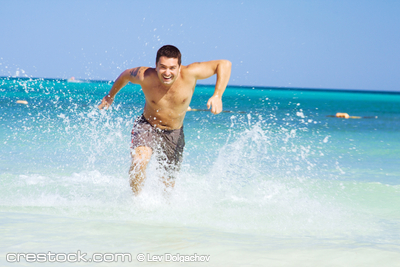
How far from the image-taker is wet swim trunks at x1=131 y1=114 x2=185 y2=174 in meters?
4.46

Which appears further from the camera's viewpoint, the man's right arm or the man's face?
the man's right arm

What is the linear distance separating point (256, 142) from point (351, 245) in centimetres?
667

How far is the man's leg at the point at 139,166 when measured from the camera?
164 inches

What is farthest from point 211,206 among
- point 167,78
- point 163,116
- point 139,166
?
point 167,78

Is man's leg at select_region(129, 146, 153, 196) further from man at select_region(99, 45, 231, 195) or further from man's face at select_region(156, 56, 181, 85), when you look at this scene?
man's face at select_region(156, 56, 181, 85)

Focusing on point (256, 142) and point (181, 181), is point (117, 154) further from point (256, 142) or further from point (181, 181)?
point (256, 142)

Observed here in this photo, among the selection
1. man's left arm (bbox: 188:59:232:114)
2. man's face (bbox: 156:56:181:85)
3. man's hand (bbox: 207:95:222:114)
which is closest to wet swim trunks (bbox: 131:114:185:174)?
man's face (bbox: 156:56:181:85)

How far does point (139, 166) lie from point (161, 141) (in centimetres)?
55

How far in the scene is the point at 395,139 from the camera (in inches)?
459

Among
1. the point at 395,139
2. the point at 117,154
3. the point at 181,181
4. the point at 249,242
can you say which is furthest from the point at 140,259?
the point at 395,139

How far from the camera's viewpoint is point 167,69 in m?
4.16

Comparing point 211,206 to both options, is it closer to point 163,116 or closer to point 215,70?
point 163,116

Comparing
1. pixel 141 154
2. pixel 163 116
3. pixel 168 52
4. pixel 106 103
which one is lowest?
pixel 141 154

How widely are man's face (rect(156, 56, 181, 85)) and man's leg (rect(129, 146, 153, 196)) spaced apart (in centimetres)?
76
